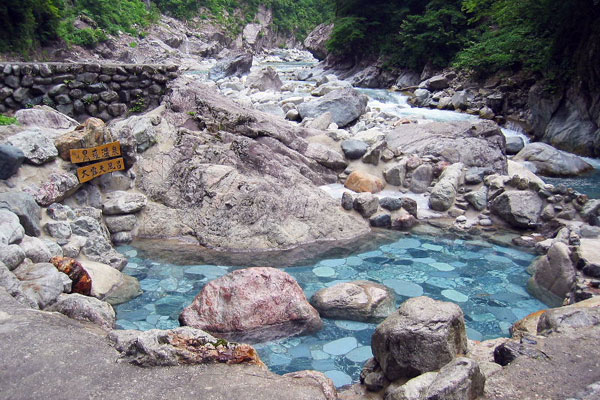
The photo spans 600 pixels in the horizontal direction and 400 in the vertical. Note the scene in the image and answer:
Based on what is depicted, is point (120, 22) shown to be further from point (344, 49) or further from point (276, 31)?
point (276, 31)

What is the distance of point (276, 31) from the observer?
170ft

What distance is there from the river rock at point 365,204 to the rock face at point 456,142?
68.1 inches

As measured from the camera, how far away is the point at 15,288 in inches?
147

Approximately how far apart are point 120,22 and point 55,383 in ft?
109

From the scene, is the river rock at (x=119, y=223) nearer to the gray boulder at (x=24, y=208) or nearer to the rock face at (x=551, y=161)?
the gray boulder at (x=24, y=208)

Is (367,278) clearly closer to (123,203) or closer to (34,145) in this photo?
(123,203)

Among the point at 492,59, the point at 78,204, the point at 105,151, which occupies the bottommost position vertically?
the point at 78,204

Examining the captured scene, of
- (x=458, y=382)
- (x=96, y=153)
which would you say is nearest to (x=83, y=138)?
(x=96, y=153)

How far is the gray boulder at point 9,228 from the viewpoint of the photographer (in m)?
→ 4.31

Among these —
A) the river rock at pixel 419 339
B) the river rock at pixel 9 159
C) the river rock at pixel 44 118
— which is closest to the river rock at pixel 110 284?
the river rock at pixel 9 159

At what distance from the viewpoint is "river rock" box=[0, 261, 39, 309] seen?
12.1 feet

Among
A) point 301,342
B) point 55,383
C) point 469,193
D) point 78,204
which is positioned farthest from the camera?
point 469,193

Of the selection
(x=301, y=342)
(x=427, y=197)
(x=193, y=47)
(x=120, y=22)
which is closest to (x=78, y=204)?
(x=301, y=342)

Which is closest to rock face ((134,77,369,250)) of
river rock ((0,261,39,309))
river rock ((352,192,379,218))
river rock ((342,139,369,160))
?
river rock ((352,192,379,218))
